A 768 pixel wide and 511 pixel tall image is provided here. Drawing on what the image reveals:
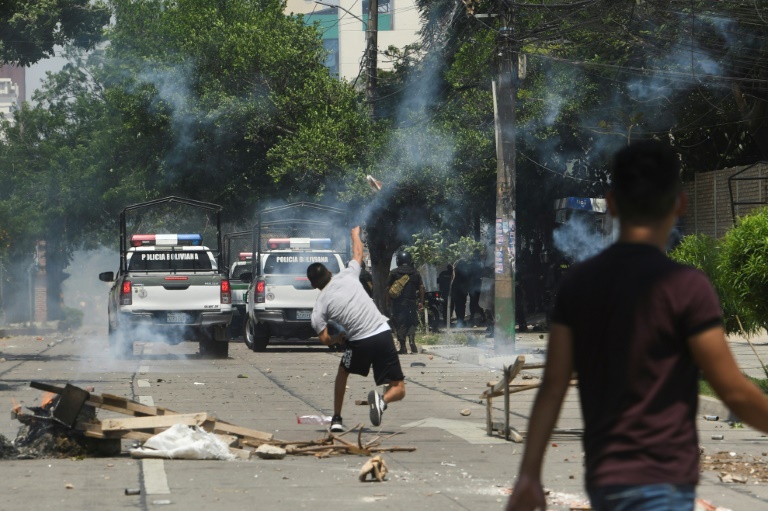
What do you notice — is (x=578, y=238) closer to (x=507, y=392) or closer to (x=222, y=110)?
(x=222, y=110)

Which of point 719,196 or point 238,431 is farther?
point 719,196

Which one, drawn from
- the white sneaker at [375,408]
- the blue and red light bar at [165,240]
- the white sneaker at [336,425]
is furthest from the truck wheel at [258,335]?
the white sneaker at [375,408]

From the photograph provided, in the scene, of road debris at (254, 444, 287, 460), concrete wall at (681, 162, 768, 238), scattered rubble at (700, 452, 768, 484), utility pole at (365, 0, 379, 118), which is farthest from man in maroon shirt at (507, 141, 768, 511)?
utility pole at (365, 0, 379, 118)

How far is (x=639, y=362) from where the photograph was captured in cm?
339

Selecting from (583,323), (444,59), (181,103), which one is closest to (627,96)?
(444,59)

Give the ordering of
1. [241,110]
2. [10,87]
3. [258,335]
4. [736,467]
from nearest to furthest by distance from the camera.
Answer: [736,467]
[258,335]
[241,110]
[10,87]

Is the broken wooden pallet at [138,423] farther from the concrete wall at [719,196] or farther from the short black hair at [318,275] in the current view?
the concrete wall at [719,196]

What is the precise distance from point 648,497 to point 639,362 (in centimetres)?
36

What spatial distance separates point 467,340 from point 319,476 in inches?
646

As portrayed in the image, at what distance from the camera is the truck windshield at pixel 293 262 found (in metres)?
23.4

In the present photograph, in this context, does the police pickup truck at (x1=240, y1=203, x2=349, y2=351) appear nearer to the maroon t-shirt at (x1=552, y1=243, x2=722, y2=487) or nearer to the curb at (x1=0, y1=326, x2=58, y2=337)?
the curb at (x1=0, y1=326, x2=58, y2=337)

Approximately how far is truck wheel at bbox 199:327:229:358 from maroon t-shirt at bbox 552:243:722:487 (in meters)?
18.1

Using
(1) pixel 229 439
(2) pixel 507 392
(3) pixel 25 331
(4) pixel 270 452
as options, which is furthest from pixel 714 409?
(3) pixel 25 331

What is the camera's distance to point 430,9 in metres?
26.7
